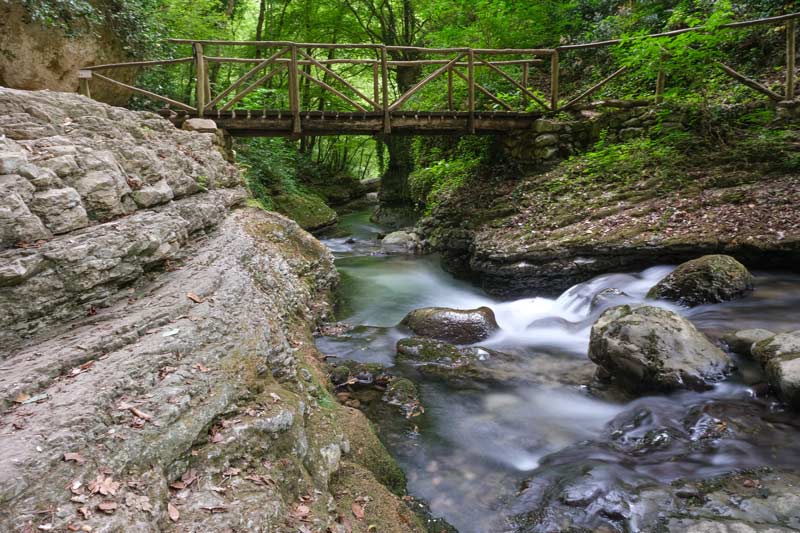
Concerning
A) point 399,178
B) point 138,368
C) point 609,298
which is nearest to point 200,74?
point 138,368

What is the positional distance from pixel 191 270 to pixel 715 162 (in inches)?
346

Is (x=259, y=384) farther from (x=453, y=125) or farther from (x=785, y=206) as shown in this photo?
(x=453, y=125)

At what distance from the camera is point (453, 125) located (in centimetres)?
1073

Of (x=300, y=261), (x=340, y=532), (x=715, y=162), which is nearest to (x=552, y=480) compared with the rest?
(x=340, y=532)

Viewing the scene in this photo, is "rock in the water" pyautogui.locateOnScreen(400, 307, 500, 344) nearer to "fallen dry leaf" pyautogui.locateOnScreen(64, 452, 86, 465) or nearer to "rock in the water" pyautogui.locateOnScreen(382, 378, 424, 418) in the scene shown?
"rock in the water" pyautogui.locateOnScreen(382, 378, 424, 418)

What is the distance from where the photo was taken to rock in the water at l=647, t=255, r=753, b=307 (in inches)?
258

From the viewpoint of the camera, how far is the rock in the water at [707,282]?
6562mm

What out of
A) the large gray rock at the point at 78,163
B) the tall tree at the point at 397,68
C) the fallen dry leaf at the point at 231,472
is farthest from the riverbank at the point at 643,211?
the tall tree at the point at 397,68

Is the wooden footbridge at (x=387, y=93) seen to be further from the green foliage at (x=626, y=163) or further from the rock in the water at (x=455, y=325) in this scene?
the rock in the water at (x=455, y=325)

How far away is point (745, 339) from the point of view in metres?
5.43

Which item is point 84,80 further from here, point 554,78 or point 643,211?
point 643,211

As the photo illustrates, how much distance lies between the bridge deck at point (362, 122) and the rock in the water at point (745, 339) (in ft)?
22.9

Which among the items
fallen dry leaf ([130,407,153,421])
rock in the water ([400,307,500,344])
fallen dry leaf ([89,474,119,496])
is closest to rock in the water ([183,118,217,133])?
rock in the water ([400,307,500,344])

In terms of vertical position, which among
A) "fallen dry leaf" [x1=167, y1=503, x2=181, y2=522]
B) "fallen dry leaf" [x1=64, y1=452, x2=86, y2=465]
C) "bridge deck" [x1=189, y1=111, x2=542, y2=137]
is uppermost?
"bridge deck" [x1=189, y1=111, x2=542, y2=137]
